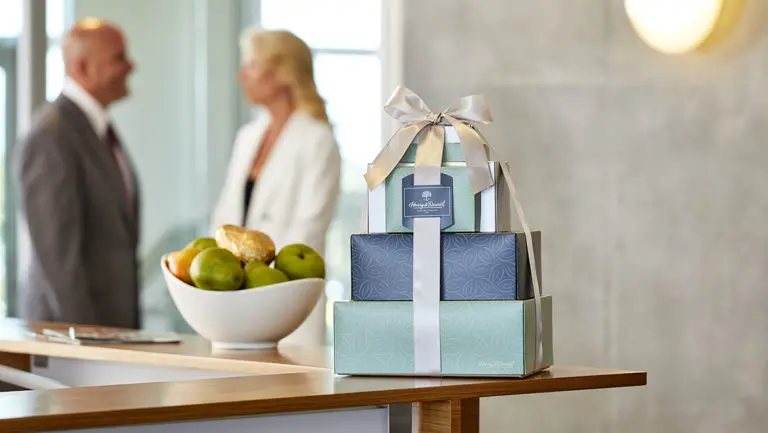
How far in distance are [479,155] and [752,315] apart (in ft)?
5.90

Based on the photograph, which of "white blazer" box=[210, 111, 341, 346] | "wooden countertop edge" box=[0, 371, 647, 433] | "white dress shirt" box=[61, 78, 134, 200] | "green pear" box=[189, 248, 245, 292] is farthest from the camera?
"white dress shirt" box=[61, 78, 134, 200]

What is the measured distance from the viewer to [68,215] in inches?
148

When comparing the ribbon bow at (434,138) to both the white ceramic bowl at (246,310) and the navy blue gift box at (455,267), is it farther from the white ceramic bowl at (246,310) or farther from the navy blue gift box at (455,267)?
the white ceramic bowl at (246,310)

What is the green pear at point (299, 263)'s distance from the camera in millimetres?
1854

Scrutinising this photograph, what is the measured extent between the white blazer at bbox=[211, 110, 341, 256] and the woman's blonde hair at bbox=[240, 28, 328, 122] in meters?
0.09

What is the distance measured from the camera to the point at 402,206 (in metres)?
1.36

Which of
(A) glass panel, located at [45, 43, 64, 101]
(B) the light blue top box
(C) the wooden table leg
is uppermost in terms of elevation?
(A) glass panel, located at [45, 43, 64, 101]

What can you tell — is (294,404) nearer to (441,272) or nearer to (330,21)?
(441,272)

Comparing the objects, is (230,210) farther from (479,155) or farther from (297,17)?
(479,155)

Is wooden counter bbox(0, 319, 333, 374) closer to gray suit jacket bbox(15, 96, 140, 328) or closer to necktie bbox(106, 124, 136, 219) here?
gray suit jacket bbox(15, 96, 140, 328)

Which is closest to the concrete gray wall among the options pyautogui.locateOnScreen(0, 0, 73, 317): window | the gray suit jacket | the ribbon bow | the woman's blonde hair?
the woman's blonde hair

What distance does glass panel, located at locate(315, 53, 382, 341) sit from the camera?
4.33 metres

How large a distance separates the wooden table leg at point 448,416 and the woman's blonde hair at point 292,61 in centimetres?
288

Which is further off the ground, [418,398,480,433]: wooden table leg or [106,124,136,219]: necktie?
[106,124,136,219]: necktie
